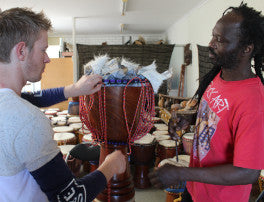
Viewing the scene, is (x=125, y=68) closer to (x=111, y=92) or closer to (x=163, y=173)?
(x=111, y=92)

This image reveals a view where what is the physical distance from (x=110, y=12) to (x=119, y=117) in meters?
5.01

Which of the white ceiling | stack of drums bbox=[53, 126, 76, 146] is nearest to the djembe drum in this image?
stack of drums bbox=[53, 126, 76, 146]

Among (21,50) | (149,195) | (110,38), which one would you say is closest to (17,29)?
(21,50)

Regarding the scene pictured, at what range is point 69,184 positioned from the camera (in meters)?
0.75

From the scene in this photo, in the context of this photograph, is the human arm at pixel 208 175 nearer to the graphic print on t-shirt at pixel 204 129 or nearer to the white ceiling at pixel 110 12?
the graphic print on t-shirt at pixel 204 129

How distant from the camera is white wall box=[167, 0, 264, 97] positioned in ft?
12.0

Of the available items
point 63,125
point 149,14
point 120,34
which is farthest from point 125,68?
point 120,34

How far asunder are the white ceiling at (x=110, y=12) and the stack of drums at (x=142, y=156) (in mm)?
3133

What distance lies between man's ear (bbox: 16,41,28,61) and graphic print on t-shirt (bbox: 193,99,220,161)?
81cm

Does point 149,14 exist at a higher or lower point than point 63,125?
higher

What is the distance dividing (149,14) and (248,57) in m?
5.29

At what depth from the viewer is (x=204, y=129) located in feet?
3.63

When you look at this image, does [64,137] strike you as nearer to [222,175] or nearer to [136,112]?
[136,112]

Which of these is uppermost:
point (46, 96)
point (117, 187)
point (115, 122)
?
point (46, 96)
